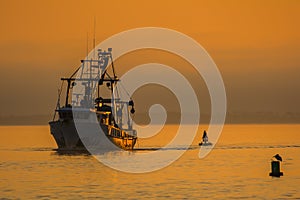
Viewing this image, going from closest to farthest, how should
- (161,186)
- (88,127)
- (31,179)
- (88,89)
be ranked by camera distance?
1. (161,186)
2. (31,179)
3. (88,127)
4. (88,89)

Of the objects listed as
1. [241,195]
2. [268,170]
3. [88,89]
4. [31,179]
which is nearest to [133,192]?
[241,195]

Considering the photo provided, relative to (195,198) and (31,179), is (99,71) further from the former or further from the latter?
(195,198)

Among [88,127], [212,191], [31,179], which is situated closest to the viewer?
[212,191]

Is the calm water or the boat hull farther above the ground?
the boat hull

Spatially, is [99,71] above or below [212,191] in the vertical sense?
above

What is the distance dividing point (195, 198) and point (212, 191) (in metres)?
5.67

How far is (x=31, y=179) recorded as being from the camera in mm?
80625

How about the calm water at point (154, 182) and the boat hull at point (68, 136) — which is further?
the boat hull at point (68, 136)

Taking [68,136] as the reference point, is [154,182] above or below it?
below

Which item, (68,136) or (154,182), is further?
(68,136)

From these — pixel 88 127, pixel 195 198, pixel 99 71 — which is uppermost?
pixel 99 71

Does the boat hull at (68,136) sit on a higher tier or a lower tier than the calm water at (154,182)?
higher

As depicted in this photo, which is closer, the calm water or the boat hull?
the calm water

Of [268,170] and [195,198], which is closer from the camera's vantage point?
[195,198]
